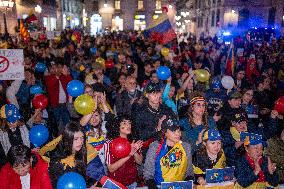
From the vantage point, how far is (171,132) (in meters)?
4.24

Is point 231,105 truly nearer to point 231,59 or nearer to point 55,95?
point 55,95

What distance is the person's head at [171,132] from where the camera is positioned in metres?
4.23

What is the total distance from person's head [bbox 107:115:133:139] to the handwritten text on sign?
2.88 meters

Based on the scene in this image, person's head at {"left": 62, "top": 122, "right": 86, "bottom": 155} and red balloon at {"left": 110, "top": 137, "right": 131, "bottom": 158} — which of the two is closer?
red balloon at {"left": 110, "top": 137, "right": 131, "bottom": 158}

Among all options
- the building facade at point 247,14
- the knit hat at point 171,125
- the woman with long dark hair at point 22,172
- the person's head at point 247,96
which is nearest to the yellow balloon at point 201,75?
the person's head at point 247,96

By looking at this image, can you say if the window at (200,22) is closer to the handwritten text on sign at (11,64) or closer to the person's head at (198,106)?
the handwritten text on sign at (11,64)

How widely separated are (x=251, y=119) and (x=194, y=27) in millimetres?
54443

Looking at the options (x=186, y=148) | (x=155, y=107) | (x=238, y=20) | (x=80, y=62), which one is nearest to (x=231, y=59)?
(x=80, y=62)

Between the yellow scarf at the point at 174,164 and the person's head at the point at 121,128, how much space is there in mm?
747

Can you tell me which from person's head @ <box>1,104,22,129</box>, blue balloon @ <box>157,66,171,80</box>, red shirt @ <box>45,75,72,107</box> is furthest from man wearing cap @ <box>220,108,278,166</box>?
red shirt @ <box>45,75,72,107</box>

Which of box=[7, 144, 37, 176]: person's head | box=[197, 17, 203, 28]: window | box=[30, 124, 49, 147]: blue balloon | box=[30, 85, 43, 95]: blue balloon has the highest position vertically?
box=[197, 17, 203, 28]: window

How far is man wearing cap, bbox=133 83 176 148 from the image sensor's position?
539cm

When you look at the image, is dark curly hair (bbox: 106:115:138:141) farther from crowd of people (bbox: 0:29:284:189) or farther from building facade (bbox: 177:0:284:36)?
Answer: building facade (bbox: 177:0:284:36)

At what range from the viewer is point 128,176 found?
4.52 m
